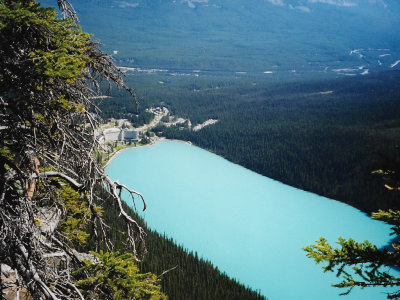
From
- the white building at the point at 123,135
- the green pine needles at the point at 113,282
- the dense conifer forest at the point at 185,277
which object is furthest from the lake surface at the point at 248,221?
the green pine needles at the point at 113,282

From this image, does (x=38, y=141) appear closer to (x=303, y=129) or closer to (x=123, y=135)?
(x=123, y=135)

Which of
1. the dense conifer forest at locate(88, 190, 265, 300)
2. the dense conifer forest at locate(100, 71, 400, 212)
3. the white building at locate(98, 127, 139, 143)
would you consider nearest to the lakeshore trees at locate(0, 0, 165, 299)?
the dense conifer forest at locate(100, 71, 400, 212)

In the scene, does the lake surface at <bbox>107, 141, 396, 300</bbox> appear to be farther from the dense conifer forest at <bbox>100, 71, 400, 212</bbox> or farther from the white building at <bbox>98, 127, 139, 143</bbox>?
the white building at <bbox>98, 127, 139, 143</bbox>

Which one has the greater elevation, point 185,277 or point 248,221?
point 185,277

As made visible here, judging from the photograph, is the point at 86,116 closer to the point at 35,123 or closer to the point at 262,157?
the point at 35,123

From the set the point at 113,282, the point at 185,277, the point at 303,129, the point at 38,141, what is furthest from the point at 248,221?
the point at 38,141

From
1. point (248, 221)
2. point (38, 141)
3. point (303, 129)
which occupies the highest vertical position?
point (38, 141)

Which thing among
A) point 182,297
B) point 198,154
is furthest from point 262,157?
point 182,297
